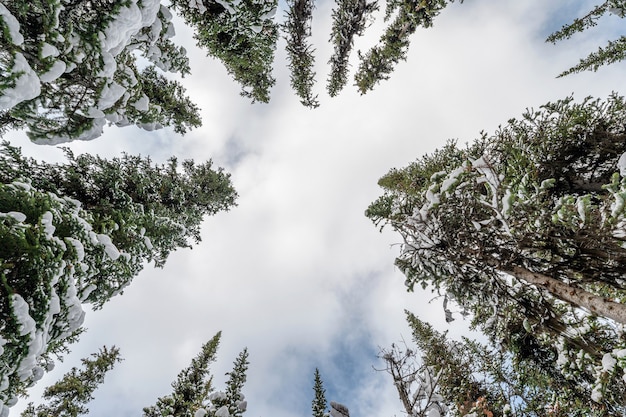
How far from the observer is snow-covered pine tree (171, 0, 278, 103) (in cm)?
912

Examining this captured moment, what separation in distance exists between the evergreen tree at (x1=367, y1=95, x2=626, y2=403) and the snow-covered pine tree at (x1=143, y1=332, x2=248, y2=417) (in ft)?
31.0

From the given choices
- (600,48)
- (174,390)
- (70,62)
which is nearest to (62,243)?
(70,62)

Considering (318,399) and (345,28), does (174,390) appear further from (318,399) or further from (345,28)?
(345,28)

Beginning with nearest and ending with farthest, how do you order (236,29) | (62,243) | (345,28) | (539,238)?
1. (62,243)
2. (539,238)
3. (236,29)
4. (345,28)

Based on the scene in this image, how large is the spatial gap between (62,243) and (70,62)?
3081 millimetres

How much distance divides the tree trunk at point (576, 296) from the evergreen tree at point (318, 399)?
11086mm

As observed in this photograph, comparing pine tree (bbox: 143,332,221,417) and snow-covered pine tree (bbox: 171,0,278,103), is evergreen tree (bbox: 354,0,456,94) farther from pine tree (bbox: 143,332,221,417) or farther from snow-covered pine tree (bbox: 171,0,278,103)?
pine tree (bbox: 143,332,221,417)

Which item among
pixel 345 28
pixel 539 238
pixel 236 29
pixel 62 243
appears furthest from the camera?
pixel 345 28

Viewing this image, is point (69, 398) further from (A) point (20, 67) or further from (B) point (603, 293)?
(B) point (603, 293)

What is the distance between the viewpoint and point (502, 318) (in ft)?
22.0

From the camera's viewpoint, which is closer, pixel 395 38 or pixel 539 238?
pixel 539 238

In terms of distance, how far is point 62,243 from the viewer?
4.30 meters

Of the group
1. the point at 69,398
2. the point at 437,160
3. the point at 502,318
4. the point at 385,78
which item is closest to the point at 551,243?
the point at 502,318

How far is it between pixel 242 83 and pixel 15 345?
14.7 meters
